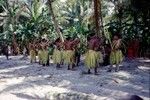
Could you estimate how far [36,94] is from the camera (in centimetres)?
1043

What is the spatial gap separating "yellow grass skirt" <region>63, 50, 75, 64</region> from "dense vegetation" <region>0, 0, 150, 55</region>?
1.42m

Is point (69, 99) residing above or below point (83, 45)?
below

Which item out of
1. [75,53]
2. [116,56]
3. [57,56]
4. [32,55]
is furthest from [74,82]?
[32,55]

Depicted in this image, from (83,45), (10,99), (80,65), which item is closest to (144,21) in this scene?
(83,45)

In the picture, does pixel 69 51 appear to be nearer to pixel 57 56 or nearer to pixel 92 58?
pixel 57 56

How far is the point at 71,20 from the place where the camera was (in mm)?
27062

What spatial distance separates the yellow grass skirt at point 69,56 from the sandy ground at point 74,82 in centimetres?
41

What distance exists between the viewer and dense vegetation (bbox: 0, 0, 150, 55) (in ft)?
58.1

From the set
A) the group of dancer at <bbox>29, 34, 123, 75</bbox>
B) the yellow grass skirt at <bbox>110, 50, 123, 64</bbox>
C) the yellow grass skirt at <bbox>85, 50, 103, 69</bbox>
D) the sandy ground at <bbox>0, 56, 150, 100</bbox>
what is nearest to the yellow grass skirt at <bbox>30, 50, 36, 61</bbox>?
the group of dancer at <bbox>29, 34, 123, 75</bbox>

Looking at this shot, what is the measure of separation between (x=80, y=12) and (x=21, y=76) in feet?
46.3

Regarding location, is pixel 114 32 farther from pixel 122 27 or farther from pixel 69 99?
pixel 69 99

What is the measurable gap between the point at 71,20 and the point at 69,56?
43.7 feet

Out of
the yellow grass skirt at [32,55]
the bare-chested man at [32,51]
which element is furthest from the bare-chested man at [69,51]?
the yellow grass skirt at [32,55]

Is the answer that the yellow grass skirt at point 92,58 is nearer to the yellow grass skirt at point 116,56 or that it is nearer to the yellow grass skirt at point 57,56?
the yellow grass skirt at point 116,56
